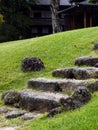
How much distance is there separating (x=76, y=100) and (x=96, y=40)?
7.63 m

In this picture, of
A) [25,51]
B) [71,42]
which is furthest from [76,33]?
[25,51]

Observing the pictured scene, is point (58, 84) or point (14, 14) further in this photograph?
point (14, 14)

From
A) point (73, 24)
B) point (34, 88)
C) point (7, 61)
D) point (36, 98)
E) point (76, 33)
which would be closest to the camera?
point (36, 98)

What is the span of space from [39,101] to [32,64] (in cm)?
448

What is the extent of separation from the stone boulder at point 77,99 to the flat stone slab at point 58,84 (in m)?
0.87

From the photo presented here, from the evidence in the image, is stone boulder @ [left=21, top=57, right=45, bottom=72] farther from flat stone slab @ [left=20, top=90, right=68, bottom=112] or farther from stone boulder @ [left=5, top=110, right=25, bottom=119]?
stone boulder @ [left=5, top=110, right=25, bottom=119]

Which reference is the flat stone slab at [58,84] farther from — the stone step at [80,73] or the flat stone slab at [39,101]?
the stone step at [80,73]

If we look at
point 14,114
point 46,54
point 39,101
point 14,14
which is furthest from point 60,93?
point 14,14

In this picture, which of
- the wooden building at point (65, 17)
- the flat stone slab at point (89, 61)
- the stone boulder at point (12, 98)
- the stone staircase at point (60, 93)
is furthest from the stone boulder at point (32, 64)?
the wooden building at point (65, 17)

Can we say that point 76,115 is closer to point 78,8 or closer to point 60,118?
point 60,118

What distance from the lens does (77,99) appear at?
9.19 m

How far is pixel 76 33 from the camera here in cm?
1858

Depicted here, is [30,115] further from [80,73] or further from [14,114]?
[80,73]

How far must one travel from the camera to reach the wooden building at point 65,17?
4078 cm
